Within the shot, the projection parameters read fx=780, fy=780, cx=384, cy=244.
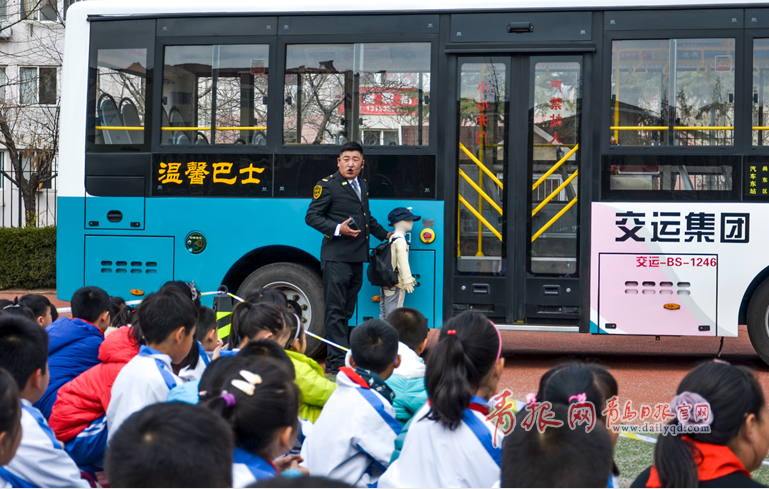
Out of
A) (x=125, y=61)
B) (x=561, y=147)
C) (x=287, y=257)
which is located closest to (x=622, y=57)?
(x=561, y=147)

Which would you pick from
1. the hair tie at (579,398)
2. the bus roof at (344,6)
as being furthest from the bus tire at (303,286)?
the hair tie at (579,398)

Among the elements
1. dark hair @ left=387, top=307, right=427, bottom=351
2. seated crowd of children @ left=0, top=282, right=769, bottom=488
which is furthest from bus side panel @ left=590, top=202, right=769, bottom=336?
seated crowd of children @ left=0, top=282, right=769, bottom=488

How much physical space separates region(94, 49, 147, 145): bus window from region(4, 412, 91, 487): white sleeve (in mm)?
5508

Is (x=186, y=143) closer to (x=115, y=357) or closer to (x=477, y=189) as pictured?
(x=477, y=189)

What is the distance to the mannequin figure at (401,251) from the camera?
7.32m

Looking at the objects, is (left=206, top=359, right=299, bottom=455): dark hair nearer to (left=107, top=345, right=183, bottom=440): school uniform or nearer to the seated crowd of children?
the seated crowd of children

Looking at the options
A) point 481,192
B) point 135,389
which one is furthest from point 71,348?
point 481,192

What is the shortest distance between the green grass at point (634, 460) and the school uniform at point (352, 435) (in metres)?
1.80

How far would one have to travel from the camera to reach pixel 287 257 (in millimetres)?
7992

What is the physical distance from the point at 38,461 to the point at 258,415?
0.97 meters

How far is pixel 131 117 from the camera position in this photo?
7.93 meters

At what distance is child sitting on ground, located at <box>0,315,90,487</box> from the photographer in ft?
9.08

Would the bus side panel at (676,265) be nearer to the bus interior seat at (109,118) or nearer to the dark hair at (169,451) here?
the bus interior seat at (109,118)

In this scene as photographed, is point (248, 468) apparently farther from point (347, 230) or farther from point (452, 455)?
point (347, 230)
